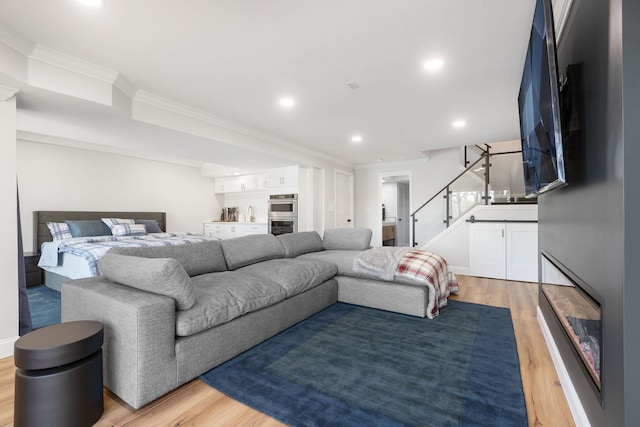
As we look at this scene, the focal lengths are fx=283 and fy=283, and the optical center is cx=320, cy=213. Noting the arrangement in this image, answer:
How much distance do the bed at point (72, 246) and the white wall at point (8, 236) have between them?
42.3 inches

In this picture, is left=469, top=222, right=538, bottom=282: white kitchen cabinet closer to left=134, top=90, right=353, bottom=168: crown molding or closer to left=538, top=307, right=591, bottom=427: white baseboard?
left=538, top=307, right=591, bottom=427: white baseboard

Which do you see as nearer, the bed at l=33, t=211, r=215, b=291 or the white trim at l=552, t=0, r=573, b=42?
the white trim at l=552, t=0, r=573, b=42

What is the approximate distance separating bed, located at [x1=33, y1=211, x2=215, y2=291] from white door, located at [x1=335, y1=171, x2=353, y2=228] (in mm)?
3393

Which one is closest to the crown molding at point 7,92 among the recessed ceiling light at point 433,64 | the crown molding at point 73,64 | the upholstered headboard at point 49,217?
the crown molding at point 73,64

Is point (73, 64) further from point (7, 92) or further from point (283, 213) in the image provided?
point (283, 213)

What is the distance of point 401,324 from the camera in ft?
9.17

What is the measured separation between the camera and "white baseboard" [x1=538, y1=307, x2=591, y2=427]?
1425 mm

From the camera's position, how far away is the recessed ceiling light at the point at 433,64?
2.42m

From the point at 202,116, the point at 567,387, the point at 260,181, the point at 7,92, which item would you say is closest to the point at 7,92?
the point at 7,92

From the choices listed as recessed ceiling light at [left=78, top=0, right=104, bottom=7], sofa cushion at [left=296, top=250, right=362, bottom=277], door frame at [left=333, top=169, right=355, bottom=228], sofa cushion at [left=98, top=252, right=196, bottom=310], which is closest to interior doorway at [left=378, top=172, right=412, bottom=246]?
door frame at [left=333, top=169, right=355, bottom=228]

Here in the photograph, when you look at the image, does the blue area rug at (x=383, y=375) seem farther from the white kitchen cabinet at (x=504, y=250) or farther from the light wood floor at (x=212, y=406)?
the white kitchen cabinet at (x=504, y=250)

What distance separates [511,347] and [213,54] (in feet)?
11.3

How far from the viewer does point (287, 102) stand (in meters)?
3.32

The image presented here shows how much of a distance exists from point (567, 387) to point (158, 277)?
2556 millimetres
